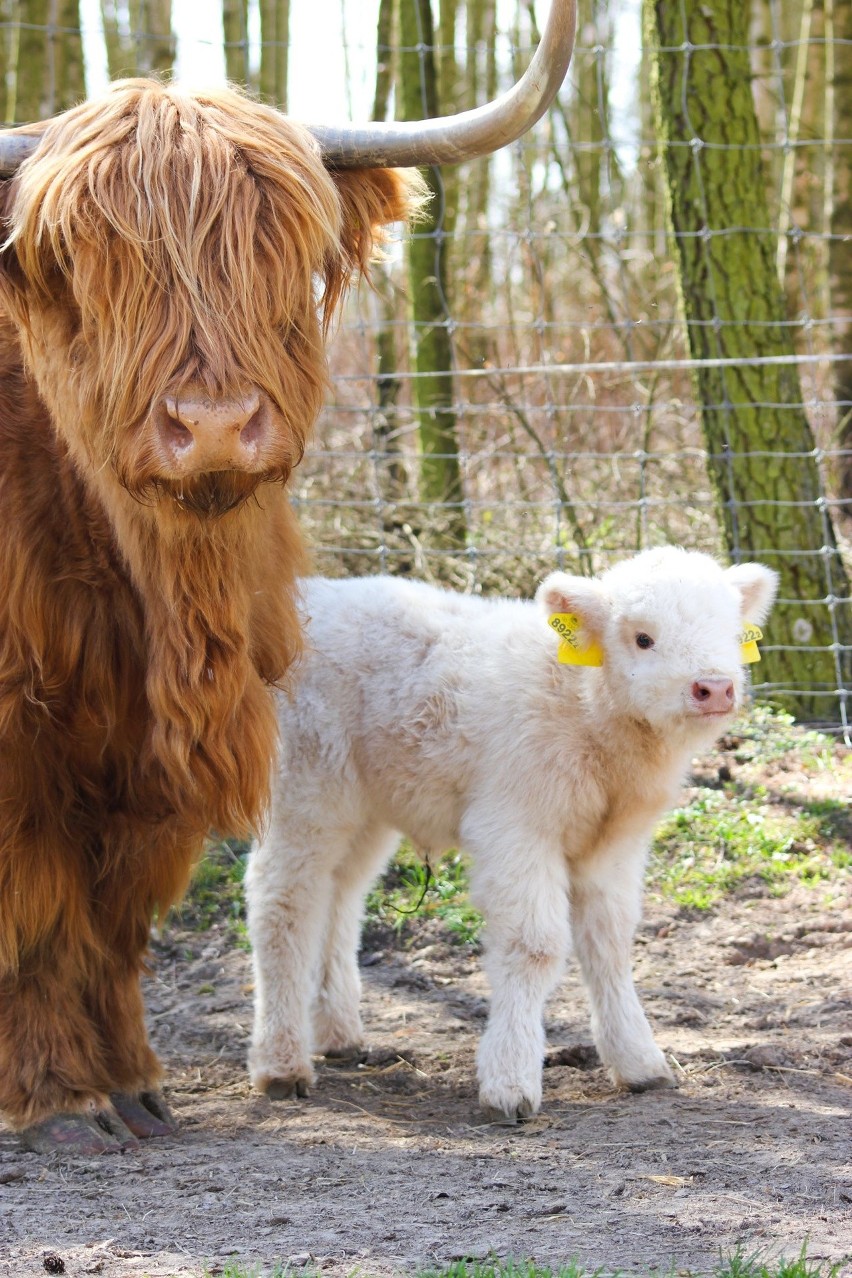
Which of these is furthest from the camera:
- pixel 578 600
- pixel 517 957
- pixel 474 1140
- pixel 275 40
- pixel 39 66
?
pixel 275 40

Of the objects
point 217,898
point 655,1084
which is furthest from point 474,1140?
point 217,898

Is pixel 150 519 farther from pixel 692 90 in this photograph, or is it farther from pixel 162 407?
pixel 692 90

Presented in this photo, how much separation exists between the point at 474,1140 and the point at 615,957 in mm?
766

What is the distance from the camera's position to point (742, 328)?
6.85 meters

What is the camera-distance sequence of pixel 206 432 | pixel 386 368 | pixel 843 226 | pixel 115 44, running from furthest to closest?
pixel 115 44 → pixel 843 226 → pixel 386 368 → pixel 206 432

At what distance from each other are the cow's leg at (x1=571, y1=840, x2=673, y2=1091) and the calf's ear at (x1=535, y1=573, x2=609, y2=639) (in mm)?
677

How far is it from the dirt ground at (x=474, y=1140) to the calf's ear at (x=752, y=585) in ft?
4.39

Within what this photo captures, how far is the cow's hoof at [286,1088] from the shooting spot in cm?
441

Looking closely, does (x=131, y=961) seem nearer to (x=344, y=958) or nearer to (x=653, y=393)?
(x=344, y=958)

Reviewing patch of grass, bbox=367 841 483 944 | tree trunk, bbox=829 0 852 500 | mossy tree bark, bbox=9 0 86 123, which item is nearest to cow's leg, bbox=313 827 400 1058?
patch of grass, bbox=367 841 483 944

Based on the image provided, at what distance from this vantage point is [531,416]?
1037 centimetres

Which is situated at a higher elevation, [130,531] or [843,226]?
[843,226]

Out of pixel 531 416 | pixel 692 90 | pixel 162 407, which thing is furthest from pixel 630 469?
pixel 162 407

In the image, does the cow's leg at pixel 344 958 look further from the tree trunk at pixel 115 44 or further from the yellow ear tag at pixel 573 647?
the tree trunk at pixel 115 44
